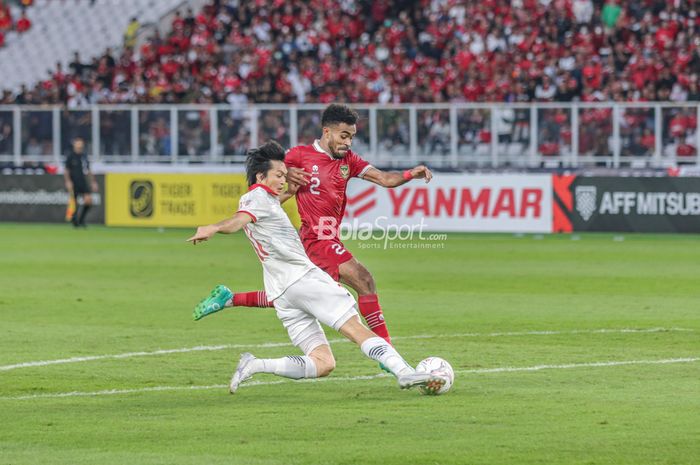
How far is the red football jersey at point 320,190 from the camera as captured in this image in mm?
11672

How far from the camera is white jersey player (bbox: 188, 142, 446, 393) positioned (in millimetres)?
9719

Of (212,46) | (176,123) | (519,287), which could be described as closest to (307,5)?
(212,46)

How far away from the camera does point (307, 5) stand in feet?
129

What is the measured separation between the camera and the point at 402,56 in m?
36.0

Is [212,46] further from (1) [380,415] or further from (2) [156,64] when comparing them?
(1) [380,415]

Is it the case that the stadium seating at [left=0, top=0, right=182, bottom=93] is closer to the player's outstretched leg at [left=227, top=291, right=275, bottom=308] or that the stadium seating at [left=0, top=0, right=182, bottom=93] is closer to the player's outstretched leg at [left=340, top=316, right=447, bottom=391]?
the player's outstretched leg at [left=227, top=291, right=275, bottom=308]

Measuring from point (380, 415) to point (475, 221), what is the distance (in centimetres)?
1972

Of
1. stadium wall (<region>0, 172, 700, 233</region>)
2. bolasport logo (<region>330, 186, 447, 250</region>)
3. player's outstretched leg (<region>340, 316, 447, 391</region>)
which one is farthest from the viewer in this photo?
stadium wall (<region>0, 172, 700, 233</region>)

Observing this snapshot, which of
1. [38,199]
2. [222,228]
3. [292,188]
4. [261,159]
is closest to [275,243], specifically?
[261,159]

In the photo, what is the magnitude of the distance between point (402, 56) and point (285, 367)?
87.5 ft

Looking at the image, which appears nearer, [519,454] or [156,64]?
[519,454]

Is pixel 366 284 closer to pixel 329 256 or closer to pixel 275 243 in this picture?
pixel 329 256

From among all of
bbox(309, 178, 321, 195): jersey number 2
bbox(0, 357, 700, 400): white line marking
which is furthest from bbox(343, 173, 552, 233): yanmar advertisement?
bbox(309, 178, 321, 195): jersey number 2

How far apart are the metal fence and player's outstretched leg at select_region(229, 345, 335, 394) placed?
795 inches
